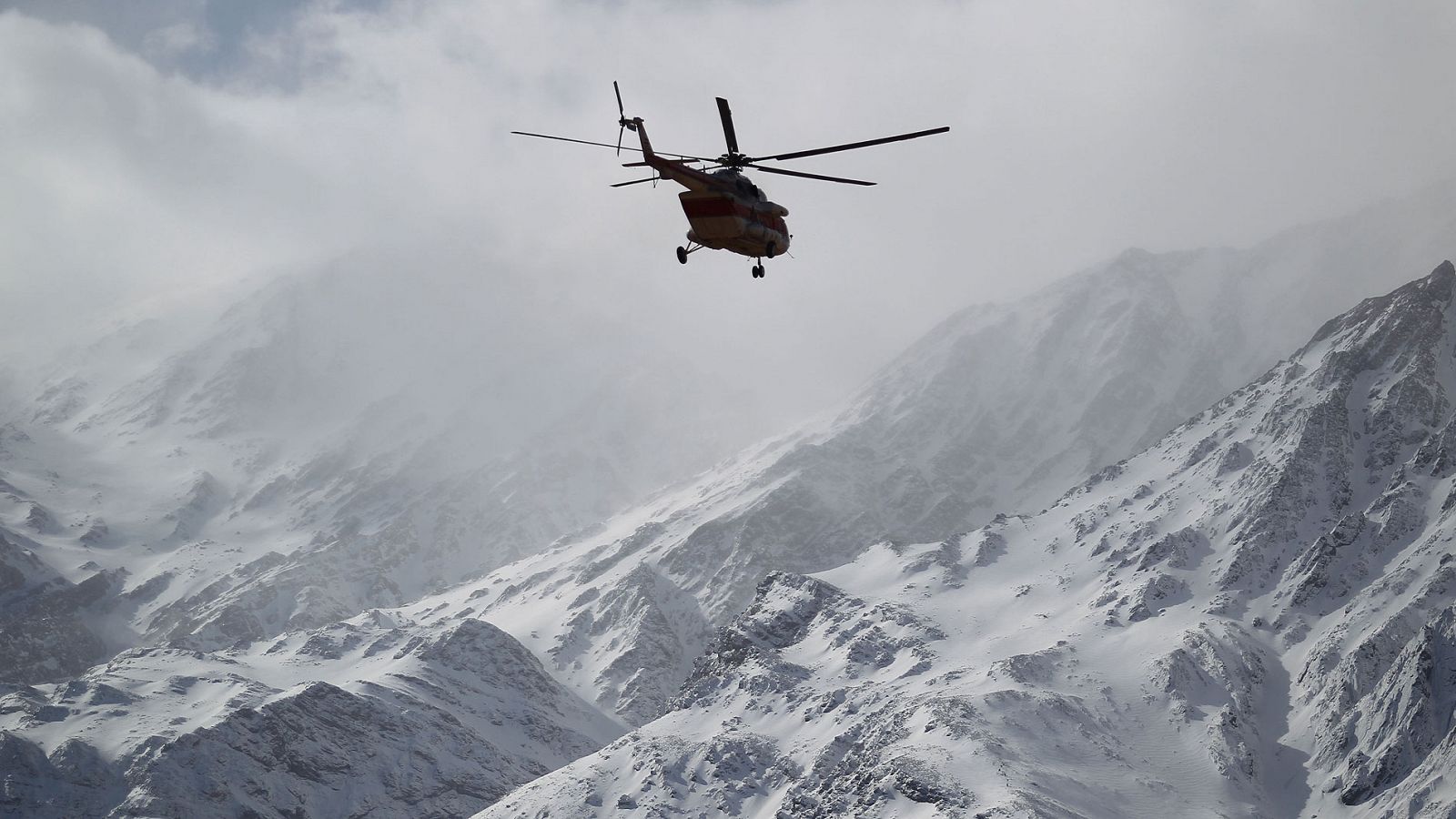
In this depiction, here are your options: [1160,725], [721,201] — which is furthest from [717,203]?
[1160,725]

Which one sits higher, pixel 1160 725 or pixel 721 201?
pixel 721 201

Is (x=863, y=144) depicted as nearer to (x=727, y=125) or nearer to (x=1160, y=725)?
(x=727, y=125)

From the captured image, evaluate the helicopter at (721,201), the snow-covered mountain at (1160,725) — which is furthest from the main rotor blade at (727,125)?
the snow-covered mountain at (1160,725)

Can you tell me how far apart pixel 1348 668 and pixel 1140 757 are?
32.2m

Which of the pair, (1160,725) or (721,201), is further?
(1160,725)

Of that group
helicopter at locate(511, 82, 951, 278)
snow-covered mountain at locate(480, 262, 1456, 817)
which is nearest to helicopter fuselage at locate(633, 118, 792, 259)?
helicopter at locate(511, 82, 951, 278)

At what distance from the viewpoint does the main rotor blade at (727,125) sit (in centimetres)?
5594

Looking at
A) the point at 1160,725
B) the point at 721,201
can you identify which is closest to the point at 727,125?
the point at 721,201

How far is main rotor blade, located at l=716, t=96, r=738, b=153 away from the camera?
2202 inches

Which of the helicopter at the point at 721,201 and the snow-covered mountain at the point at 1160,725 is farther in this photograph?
the snow-covered mountain at the point at 1160,725

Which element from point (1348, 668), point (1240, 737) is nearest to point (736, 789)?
point (1240, 737)

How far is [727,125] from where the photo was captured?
188 ft

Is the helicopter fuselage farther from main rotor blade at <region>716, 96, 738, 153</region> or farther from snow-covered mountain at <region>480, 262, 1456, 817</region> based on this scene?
snow-covered mountain at <region>480, 262, 1456, 817</region>

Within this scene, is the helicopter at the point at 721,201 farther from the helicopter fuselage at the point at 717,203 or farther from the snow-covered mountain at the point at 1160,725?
the snow-covered mountain at the point at 1160,725
